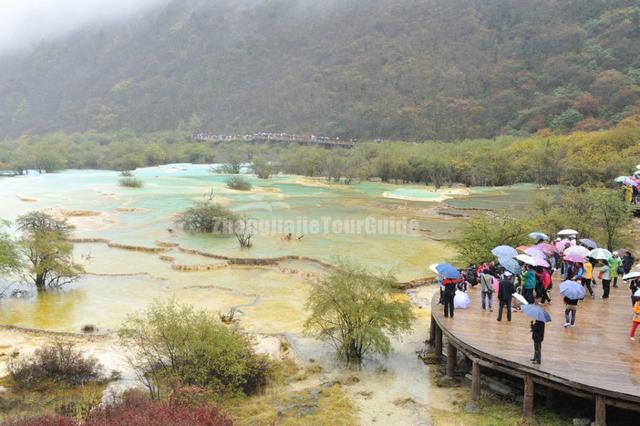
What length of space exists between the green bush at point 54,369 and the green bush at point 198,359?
1.72 metres

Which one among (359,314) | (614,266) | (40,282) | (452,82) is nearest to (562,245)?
(614,266)

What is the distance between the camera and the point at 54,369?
15297 millimetres

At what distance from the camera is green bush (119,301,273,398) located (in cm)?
1398

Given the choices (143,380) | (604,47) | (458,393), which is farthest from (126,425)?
(604,47)

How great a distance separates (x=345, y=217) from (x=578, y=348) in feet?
120

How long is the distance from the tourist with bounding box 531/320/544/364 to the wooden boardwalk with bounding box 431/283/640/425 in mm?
179

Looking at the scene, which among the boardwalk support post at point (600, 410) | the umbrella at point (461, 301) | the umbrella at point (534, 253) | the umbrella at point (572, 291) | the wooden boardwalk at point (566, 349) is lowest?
the boardwalk support post at point (600, 410)

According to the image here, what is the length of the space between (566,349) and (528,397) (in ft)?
5.16

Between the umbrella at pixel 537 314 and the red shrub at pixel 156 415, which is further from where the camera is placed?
the umbrella at pixel 537 314

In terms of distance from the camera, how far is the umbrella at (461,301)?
1614 cm

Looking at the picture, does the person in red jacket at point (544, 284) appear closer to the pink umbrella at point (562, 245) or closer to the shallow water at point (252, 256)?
the pink umbrella at point (562, 245)

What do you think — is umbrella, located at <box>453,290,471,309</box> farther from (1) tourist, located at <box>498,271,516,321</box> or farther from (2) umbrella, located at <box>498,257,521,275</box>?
(2) umbrella, located at <box>498,257,521,275</box>

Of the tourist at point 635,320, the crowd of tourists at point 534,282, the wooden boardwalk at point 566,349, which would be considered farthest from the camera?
the crowd of tourists at point 534,282

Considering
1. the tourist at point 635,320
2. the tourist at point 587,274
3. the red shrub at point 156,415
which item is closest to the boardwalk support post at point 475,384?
the tourist at point 635,320
